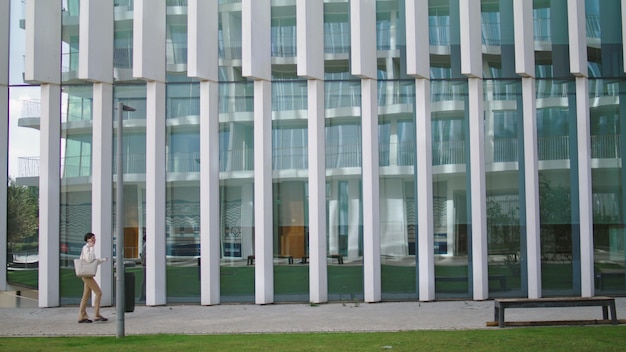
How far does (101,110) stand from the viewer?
2164 cm

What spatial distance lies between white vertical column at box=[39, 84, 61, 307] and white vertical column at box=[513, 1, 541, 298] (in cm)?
1203

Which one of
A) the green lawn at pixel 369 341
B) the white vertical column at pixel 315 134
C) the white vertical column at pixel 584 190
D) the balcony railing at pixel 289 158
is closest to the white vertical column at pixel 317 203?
the white vertical column at pixel 315 134

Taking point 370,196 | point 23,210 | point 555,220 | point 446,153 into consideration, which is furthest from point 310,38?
point 23,210

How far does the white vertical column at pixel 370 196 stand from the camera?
21.6 m

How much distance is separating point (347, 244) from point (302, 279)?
4.81 feet

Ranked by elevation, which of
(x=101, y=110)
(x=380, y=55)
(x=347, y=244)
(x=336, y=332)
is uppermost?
(x=380, y=55)

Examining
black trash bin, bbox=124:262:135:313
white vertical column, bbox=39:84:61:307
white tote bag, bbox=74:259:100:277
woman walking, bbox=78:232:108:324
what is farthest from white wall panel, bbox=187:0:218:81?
black trash bin, bbox=124:262:135:313

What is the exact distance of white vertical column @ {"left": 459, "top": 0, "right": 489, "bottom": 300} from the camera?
21875 mm

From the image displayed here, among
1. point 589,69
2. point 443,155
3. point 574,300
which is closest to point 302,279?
point 443,155

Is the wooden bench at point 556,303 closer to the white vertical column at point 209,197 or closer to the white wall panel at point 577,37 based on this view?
the white vertical column at point 209,197

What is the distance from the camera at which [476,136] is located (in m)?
22.1

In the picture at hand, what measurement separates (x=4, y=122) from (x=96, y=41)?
3190 mm

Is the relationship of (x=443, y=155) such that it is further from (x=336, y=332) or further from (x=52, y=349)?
(x=52, y=349)

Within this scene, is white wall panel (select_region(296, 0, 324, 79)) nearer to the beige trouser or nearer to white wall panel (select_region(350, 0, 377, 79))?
white wall panel (select_region(350, 0, 377, 79))
